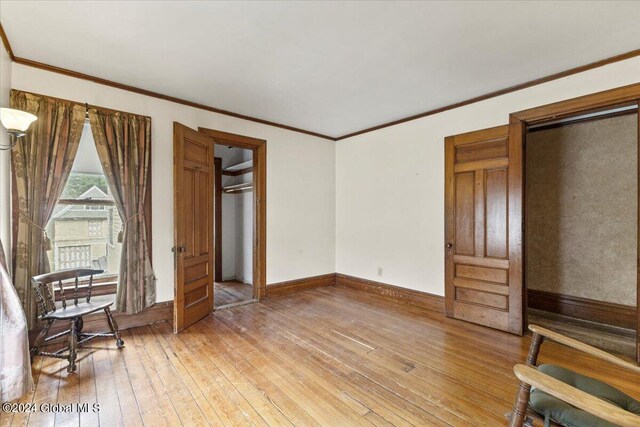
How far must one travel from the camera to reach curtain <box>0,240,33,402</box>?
1948 mm

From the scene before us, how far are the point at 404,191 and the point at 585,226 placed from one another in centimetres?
220

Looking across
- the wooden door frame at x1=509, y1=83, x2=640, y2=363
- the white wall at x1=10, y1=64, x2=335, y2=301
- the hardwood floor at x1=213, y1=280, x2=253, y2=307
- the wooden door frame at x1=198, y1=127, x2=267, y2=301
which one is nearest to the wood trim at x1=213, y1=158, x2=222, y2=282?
the hardwood floor at x1=213, y1=280, x2=253, y2=307

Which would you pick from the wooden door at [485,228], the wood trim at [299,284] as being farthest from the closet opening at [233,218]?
the wooden door at [485,228]

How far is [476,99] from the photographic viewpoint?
3.50m

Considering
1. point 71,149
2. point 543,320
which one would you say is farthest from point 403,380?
point 71,149

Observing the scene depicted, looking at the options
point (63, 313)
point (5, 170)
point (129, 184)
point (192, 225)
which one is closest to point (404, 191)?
point (192, 225)

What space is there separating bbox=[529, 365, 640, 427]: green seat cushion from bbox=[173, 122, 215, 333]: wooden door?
3046 mm

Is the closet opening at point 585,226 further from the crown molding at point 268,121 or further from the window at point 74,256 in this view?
the window at point 74,256

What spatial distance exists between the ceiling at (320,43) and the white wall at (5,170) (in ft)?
0.64

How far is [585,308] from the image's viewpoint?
11.9ft

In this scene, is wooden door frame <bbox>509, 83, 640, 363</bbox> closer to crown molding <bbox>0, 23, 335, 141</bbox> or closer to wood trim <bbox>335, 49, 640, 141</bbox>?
wood trim <bbox>335, 49, 640, 141</bbox>

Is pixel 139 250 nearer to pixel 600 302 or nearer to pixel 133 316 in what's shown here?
pixel 133 316

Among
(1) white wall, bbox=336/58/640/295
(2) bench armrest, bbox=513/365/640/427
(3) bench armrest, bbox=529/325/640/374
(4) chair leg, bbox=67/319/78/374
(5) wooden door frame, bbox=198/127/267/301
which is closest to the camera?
(2) bench armrest, bbox=513/365/640/427

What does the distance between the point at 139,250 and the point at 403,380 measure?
2.88 meters
